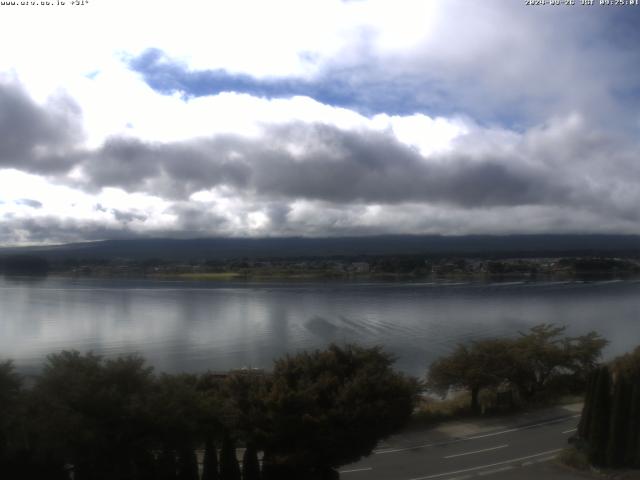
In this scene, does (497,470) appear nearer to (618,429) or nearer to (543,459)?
(543,459)

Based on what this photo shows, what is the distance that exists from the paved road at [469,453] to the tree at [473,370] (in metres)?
2.05

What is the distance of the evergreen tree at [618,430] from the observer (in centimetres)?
867

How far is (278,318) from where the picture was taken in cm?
3338

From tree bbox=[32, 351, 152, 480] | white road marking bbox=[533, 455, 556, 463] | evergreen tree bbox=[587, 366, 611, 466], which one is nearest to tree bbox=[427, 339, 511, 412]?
white road marking bbox=[533, 455, 556, 463]

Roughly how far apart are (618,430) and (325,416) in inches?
157

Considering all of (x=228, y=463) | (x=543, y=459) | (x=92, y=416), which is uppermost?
(x=92, y=416)

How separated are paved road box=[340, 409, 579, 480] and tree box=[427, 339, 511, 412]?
6.72 ft

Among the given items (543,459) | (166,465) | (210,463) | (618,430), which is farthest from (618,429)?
(166,465)

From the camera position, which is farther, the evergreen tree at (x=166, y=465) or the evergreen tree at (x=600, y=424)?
the evergreen tree at (x=600, y=424)

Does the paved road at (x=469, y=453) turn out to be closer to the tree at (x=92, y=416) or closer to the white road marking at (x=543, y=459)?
the white road marking at (x=543, y=459)

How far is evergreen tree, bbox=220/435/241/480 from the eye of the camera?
7258mm

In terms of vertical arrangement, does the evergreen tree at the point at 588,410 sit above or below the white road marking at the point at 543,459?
above

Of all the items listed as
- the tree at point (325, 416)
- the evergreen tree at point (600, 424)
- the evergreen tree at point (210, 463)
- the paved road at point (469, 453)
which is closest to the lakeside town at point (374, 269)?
the paved road at point (469, 453)

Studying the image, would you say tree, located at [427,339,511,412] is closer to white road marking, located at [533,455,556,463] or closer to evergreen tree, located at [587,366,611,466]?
white road marking, located at [533,455,556,463]
